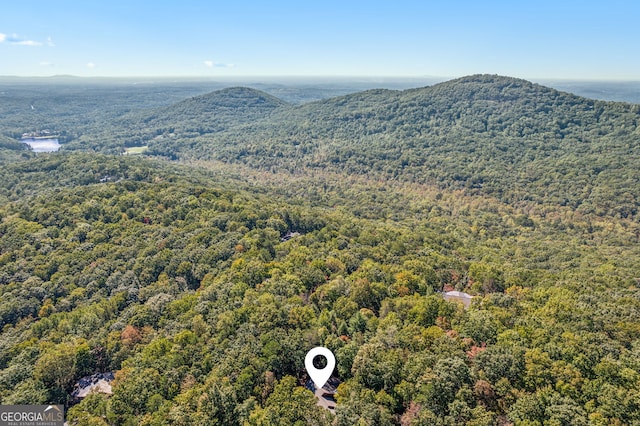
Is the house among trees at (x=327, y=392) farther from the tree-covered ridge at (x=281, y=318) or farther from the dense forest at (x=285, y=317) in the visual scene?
the tree-covered ridge at (x=281, y=318)

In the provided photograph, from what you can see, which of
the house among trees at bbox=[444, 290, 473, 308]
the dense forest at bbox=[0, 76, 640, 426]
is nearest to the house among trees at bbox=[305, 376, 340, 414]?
the dense forest at bbox=[0, 76, 640, 426]

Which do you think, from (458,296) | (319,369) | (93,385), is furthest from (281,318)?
(458,296)

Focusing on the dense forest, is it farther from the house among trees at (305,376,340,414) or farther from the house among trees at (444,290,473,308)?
the house among trees at (444,290,473,308)

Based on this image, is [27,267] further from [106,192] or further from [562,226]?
[562,226]

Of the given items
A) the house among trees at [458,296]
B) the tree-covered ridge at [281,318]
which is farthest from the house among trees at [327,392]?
the house among trees at [458,296]

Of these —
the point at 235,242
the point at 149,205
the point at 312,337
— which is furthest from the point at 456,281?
the point at 149,205

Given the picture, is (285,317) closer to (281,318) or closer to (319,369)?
(281,318)
